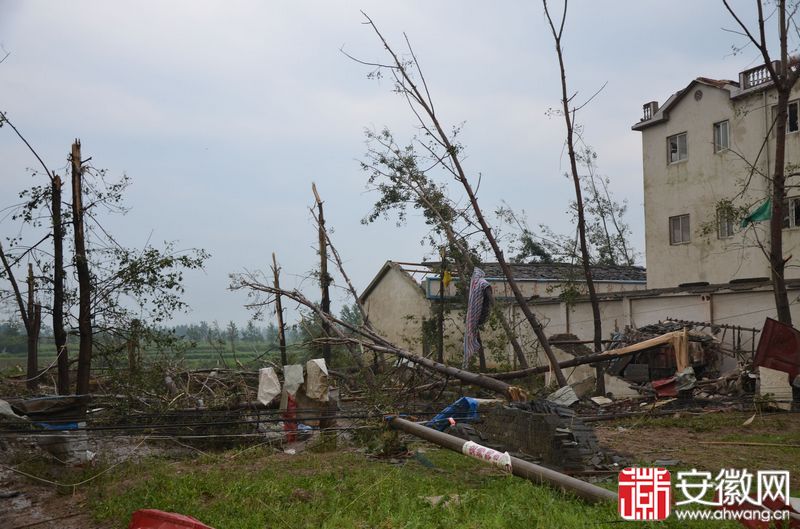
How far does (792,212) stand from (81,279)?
19515 millimetres

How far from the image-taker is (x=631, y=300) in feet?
72.7

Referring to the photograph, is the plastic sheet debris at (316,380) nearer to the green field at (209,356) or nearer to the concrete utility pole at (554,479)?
the green field at (209,356)

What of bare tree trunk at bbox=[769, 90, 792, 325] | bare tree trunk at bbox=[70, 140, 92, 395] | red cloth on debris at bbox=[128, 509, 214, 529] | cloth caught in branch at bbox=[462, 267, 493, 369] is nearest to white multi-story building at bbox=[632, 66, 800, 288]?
bare tree trunk at bbox=[769, 90, 792, 325]

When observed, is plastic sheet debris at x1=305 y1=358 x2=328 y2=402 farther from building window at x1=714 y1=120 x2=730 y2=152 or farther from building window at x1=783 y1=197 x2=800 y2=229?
building window at x1=714 y1=120 x2=730 y2=152

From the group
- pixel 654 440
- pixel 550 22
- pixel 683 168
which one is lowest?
pixel 654 440

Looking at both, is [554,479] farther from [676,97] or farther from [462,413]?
[676,97]

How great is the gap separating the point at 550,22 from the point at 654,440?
32.3ft

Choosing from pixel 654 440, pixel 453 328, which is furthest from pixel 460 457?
pixel 453 328

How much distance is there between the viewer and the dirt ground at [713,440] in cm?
870

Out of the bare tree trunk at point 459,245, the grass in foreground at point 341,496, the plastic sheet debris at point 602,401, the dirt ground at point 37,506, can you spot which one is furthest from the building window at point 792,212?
the dirt ground at point 37,506

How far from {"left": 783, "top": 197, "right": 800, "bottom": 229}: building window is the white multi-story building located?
1.0 inches

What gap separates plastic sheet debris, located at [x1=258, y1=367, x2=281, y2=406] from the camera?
12.8 metres

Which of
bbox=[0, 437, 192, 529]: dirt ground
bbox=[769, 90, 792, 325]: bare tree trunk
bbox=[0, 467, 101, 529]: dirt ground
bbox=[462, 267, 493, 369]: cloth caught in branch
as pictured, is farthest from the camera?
bbox=[462, 267, 493, 369]: cloth caught in branch

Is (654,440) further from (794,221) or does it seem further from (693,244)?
(693,244)
